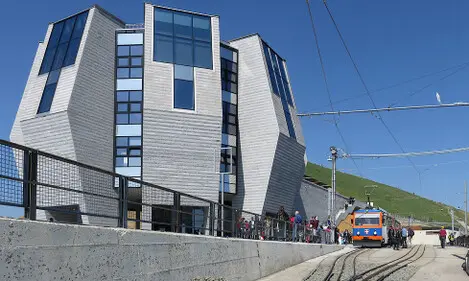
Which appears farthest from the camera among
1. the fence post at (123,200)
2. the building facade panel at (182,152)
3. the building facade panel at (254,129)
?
the building facade panel at (254,129)

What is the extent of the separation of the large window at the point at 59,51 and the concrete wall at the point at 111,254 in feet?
72.7

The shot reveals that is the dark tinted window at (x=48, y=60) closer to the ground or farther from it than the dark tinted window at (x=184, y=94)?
farther from it

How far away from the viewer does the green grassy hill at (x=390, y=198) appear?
133125mm

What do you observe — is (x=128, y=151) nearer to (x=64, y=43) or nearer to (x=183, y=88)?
(x=183, y=88)

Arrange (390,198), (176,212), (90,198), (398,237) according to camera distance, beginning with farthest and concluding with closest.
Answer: (390,198)
(398,237)
(176,212)
(90,198)

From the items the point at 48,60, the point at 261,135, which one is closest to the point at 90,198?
the point at 48,60

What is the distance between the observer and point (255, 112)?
122 feet

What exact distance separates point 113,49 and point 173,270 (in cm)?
2649

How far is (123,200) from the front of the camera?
977 centimetres

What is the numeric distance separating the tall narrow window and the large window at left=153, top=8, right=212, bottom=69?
58 centimetres

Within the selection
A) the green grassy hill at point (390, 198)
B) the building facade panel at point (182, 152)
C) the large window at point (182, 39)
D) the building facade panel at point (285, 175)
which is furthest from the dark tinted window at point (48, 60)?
the green grassy hill at point (390, 198)

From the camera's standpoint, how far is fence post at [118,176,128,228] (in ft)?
31.4

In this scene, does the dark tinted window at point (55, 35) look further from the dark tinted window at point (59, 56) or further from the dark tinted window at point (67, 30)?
the dark tinted window at point (59, 56)

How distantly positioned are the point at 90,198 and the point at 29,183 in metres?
1.77
